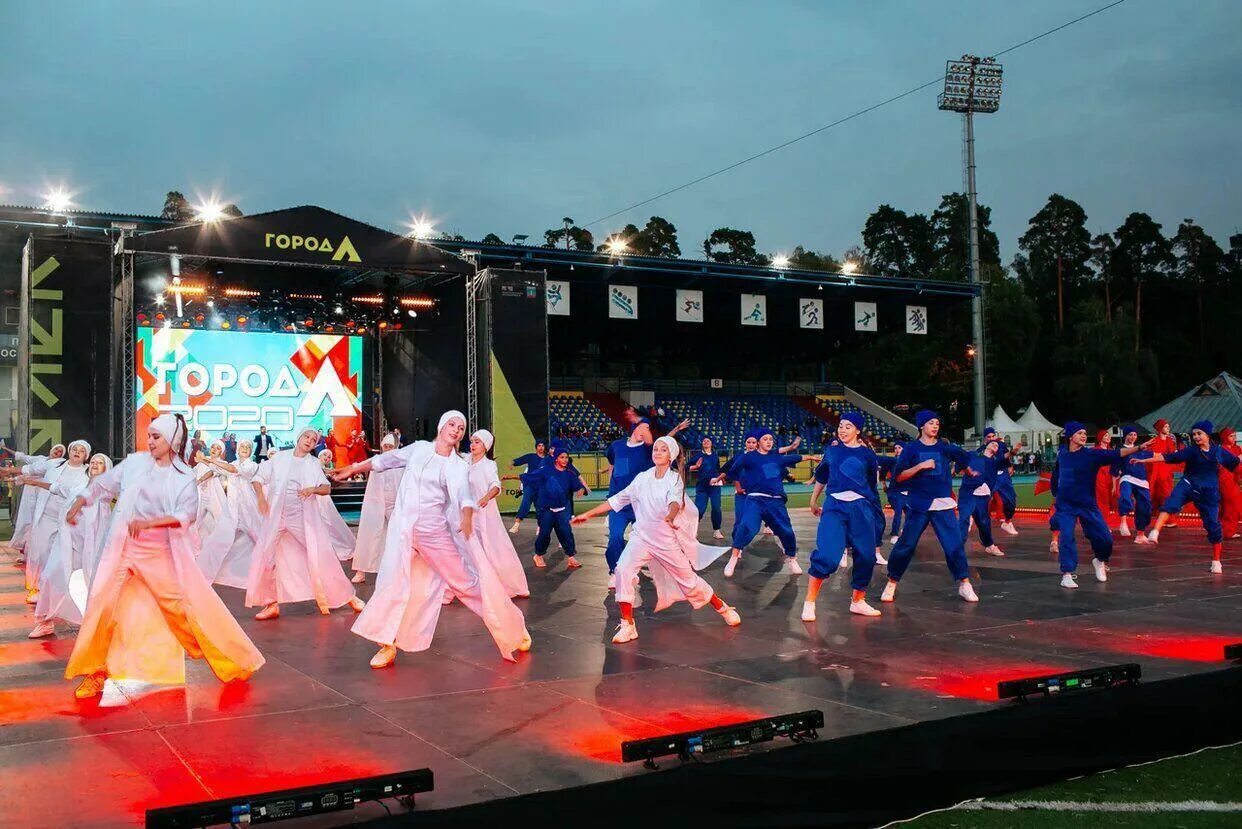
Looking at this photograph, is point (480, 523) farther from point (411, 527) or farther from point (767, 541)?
point (767, 541)

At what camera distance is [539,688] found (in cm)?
673

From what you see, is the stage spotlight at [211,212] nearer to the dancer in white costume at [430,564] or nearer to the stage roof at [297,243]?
the stage roof at [297,243]

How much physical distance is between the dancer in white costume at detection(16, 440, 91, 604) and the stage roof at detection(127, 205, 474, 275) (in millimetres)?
7831

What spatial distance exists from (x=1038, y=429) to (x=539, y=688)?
4255 centimetres

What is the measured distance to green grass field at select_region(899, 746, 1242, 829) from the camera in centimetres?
443

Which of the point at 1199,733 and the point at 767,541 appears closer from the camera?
the point at 1199,733

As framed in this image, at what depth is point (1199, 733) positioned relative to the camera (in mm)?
5512

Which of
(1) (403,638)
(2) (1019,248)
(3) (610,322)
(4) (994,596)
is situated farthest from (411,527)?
(2) (1019,248)

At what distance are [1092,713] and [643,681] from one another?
2.81m

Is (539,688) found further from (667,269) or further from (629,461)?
(667,269)

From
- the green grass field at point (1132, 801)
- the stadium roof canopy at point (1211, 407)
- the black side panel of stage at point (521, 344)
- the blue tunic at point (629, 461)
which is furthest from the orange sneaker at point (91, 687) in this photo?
the stadium roof canopy at point (1211, 407)

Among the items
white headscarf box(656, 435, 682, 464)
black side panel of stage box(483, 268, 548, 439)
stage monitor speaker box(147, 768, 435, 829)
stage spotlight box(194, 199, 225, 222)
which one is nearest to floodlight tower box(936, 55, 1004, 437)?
black side panel of stage box(483, 268, 548, 439)

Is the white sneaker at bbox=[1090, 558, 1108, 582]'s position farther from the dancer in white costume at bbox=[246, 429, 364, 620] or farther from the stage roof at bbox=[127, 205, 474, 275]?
the stage roof at bbox=[127, 205, 474, 275]

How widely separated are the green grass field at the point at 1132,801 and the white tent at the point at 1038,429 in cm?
4224
